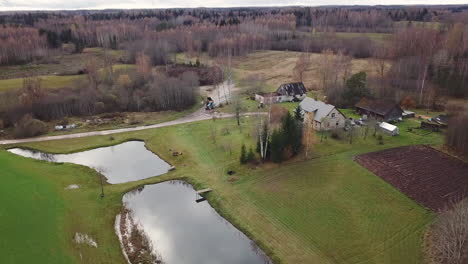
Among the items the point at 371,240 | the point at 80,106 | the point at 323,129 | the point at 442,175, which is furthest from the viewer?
the point at 80,106

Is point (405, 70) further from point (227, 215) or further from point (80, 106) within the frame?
point (80, 106)

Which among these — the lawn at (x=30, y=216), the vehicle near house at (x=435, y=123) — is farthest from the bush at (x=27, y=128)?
the vehicle near house at (x=435, y=123)

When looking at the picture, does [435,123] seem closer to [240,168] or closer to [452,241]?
[240,168]

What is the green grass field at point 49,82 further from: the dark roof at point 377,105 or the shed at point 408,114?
the shed at point 408,114

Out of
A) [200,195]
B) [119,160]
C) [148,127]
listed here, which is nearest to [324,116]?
[200,195]

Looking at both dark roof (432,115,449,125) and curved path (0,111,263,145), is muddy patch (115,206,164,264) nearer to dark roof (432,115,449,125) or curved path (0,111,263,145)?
curved path (0,111,263,145)

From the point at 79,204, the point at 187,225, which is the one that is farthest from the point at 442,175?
the point at 79,204
